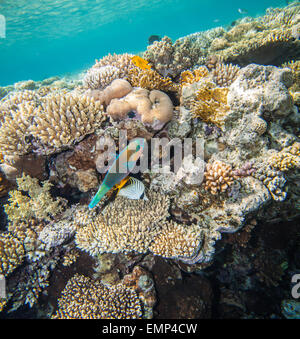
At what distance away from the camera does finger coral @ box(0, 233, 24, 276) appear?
133 inches

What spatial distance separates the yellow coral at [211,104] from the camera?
10.1 ft

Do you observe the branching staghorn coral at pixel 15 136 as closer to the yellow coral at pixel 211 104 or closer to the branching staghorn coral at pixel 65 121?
the branching staghorn coral at pixel 65 121

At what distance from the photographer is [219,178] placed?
2.80 m

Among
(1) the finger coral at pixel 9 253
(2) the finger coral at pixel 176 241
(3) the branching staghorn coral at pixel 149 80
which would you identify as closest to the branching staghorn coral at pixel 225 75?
(3) the branching staghorn coral at pixel 149 80

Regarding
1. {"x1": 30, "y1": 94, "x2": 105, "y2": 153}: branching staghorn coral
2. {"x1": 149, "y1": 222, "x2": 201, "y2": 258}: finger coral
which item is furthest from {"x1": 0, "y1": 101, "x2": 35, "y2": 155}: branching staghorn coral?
{"x1": 149, "y1": 222, "x2": 201, "y2": 258}: finger coral

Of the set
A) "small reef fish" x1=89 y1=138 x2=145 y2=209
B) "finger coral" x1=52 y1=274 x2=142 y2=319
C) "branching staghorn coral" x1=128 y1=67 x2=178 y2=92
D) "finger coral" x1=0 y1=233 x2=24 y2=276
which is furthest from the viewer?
"branching staghorn coral" x1=128 y1=67 x2=178 y2=92

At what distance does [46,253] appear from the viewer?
12.0 ft

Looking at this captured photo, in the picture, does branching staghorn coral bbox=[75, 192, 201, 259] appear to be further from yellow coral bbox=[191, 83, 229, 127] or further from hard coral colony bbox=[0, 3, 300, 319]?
yellow coral bbox=[191, 83, 229, 127]

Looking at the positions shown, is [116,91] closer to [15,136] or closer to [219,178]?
[15,136]

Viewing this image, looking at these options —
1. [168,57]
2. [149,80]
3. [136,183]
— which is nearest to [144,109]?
[149,80]

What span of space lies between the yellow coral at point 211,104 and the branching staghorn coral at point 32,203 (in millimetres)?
3296

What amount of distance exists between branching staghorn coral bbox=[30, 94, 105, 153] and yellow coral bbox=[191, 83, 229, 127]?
181 centimetres

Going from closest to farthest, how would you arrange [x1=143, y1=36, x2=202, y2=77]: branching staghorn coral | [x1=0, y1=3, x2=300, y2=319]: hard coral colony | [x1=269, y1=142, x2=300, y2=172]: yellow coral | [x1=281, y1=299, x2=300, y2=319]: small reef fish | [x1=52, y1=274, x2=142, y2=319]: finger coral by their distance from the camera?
[x1=269, y1=142, x2=300, y2=172]: yellow coral
[x1=0, y1=3, x2=300, y2=319]: hard coral colony
[x1=52, y1=274, x2=142, y2=319]: finger coral
[x1=281, y1=299, x2=300, y2=319]: small reef fish
[x1=143, y1=36, x2=202, y2=77]: branching staghorn coral
